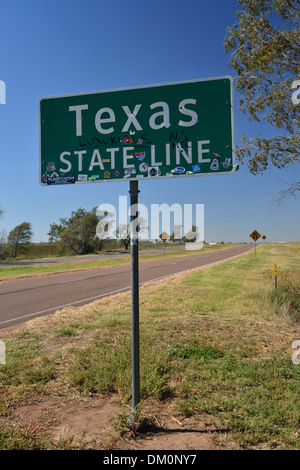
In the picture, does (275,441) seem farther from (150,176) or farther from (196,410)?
(150,176)

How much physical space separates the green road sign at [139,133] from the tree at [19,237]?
70451mm

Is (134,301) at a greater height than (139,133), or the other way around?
(139,133)

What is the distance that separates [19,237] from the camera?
2751 inches

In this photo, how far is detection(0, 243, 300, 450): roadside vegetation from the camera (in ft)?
9.30

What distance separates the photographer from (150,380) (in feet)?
11.9

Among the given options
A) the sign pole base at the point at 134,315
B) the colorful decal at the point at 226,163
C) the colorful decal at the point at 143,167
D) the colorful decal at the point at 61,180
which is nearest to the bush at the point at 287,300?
the sign pole base at the point at 134,315

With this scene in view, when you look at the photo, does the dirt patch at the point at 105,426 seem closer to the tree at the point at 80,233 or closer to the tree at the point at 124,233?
the tree at the point at 124,233

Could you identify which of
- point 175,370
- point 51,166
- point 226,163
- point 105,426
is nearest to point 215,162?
point 226,163

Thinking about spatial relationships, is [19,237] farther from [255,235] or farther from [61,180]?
[61,180]

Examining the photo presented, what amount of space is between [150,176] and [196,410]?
2274 millimetres

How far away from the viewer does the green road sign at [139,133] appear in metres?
2.65

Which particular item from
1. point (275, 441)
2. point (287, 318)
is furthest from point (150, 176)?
point (287, 318)

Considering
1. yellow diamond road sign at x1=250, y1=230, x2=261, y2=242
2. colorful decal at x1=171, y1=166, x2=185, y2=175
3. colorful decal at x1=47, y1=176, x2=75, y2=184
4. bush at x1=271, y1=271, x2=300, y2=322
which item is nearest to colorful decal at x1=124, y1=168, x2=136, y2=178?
colorful decal at x1=171, y1=166, x2=185, y2=175

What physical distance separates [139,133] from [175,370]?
2894mm
